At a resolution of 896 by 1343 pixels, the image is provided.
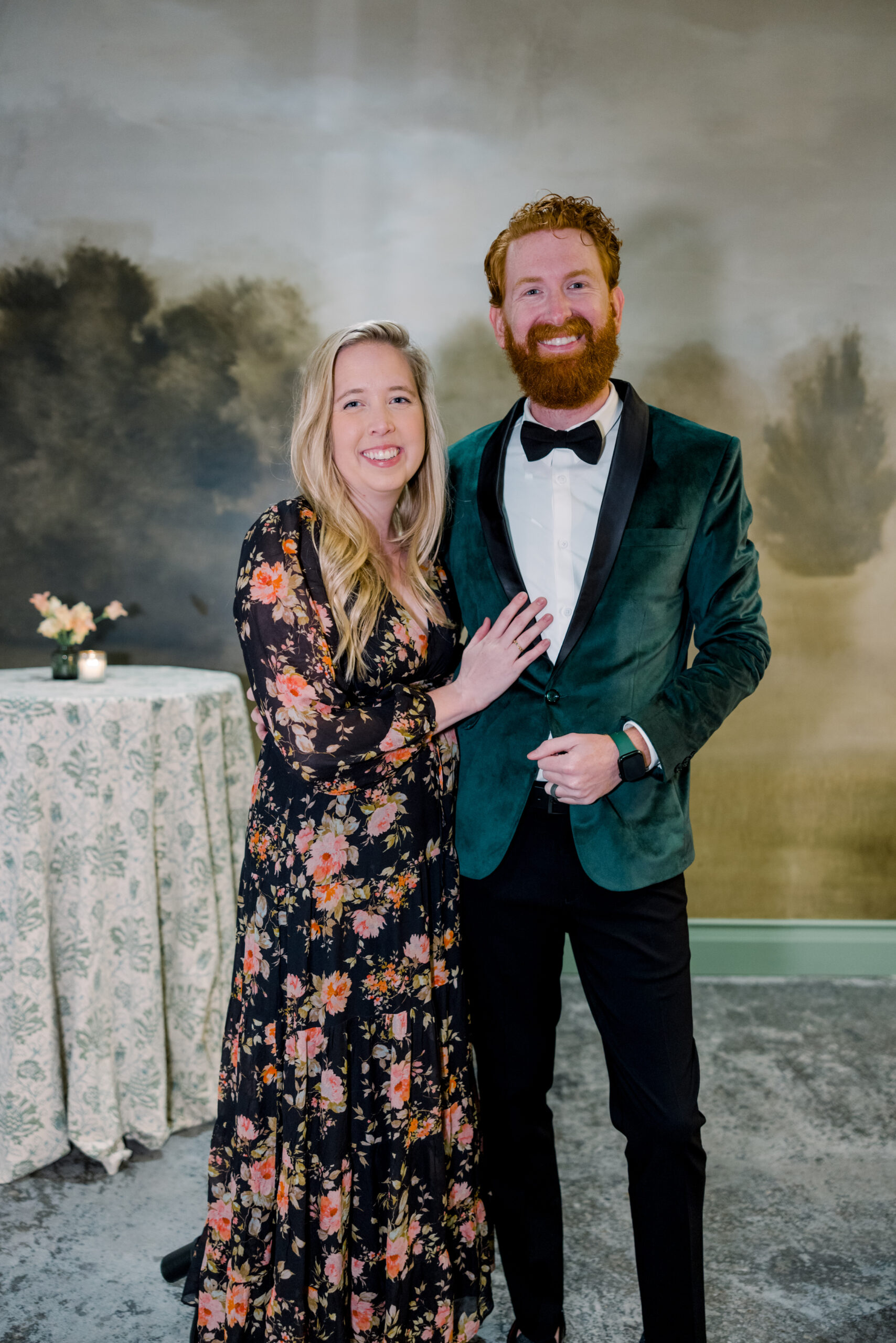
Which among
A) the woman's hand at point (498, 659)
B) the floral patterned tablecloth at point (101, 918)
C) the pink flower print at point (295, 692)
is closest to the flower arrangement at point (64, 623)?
the floral patterned tablecloth at point (101, 918)

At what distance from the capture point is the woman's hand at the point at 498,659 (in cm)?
155

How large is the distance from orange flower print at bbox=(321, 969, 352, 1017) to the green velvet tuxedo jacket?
27 cm

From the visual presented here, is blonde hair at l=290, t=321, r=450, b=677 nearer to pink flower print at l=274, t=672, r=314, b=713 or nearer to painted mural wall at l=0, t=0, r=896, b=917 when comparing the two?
pink flower print at l=274, t=672, r=314, b=713

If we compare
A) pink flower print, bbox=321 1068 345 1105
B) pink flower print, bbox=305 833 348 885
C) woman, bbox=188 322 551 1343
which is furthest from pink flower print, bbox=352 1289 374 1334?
pink flower print, bbox=305 833 348 885

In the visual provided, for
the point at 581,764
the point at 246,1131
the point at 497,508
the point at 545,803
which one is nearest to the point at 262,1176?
the point at 246,1131

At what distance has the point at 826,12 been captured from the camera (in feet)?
10.5

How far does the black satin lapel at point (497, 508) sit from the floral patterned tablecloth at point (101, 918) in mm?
1064

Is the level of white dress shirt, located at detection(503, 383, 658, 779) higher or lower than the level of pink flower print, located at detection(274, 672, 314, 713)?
higher

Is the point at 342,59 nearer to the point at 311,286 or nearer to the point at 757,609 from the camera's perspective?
the point at 311,286

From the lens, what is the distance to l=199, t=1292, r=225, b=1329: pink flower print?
164cm

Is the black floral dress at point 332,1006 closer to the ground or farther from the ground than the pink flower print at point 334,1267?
farther from the ground

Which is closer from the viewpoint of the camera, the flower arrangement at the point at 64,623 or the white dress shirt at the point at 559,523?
the white dress shirt at the point at 559,523

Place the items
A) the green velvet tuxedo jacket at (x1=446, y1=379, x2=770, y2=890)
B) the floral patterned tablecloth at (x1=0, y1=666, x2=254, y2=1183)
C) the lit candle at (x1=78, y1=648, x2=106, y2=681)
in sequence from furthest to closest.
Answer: the lit candle at (x1=78, y1=648, x2=106, y2=681), the floral patterned tablecloth at (x1=0, y1=666, x2=254, y2=1183), the green velvet tuxedo jacket at (x1=446, y1=379, x2=770, y2=890)

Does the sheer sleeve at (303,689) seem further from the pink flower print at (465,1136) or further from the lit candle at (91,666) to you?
the lit candle at (91,666)
